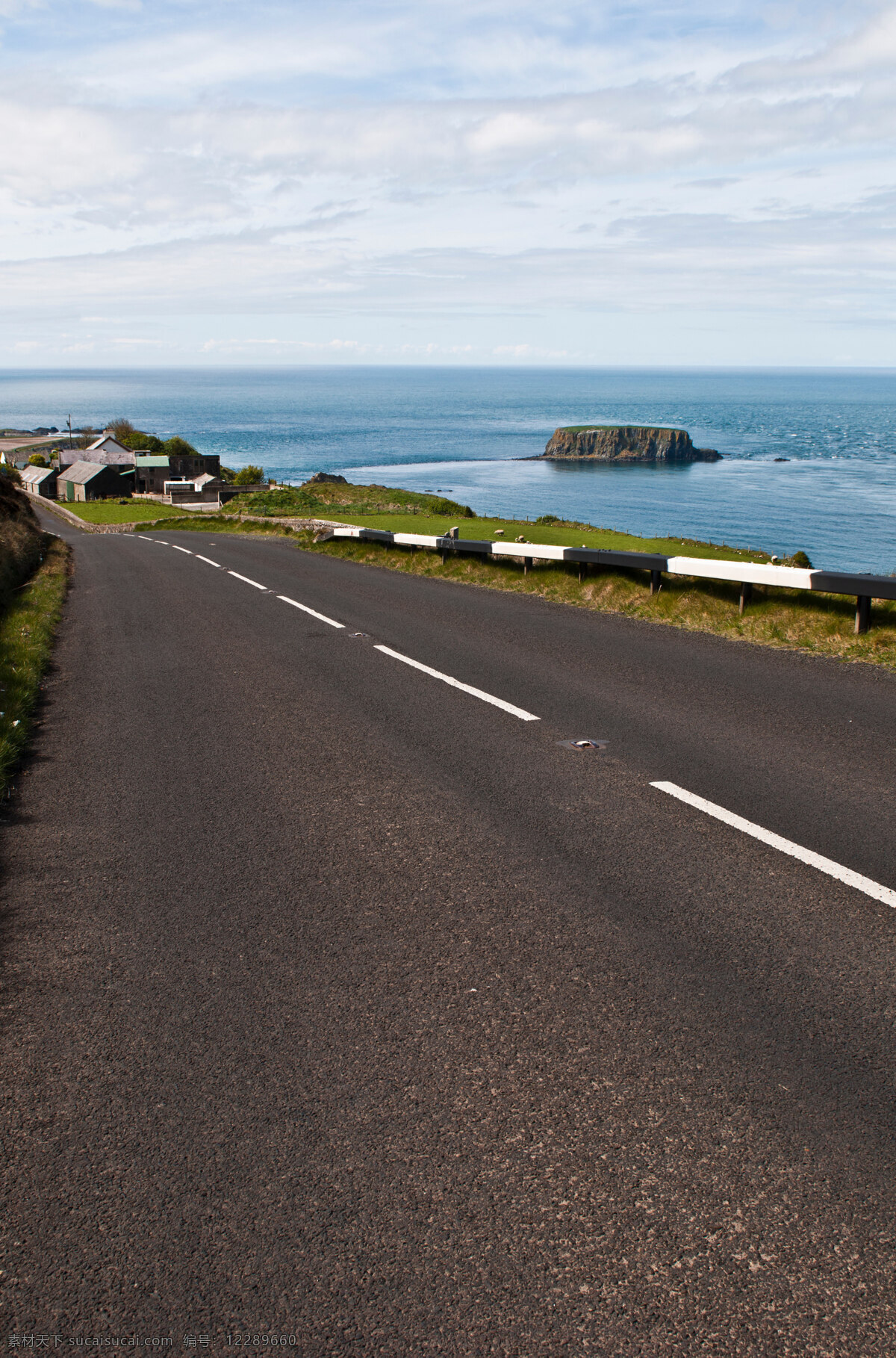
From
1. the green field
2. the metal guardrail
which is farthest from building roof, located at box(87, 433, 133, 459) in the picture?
the metal guardrail

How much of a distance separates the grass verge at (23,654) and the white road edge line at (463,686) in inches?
156

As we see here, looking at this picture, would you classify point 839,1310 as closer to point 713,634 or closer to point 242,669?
point 242,669

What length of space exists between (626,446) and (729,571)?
186353 millimetres

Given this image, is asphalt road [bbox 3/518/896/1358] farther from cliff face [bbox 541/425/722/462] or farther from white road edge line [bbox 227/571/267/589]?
cliff face [bbox 541/425/722/462]

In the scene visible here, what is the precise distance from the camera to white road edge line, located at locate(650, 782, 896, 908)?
15.2ft

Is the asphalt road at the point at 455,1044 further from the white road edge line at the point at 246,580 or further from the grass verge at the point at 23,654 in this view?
the white road edge line at the point at 246,580

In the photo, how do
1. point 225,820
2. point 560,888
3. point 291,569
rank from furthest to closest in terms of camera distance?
point 291,569, point 225,820, point 560,888

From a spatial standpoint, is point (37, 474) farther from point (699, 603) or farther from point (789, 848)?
point (789, 848)

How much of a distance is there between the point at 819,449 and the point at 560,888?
7900 inches

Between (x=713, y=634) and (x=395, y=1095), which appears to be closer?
(x=395, y=1095)

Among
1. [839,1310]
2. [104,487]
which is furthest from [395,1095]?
[104,487]

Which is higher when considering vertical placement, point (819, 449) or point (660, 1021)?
point (819, 449)

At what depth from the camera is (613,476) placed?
156m

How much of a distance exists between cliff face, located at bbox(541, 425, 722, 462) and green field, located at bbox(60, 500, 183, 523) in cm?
11288
